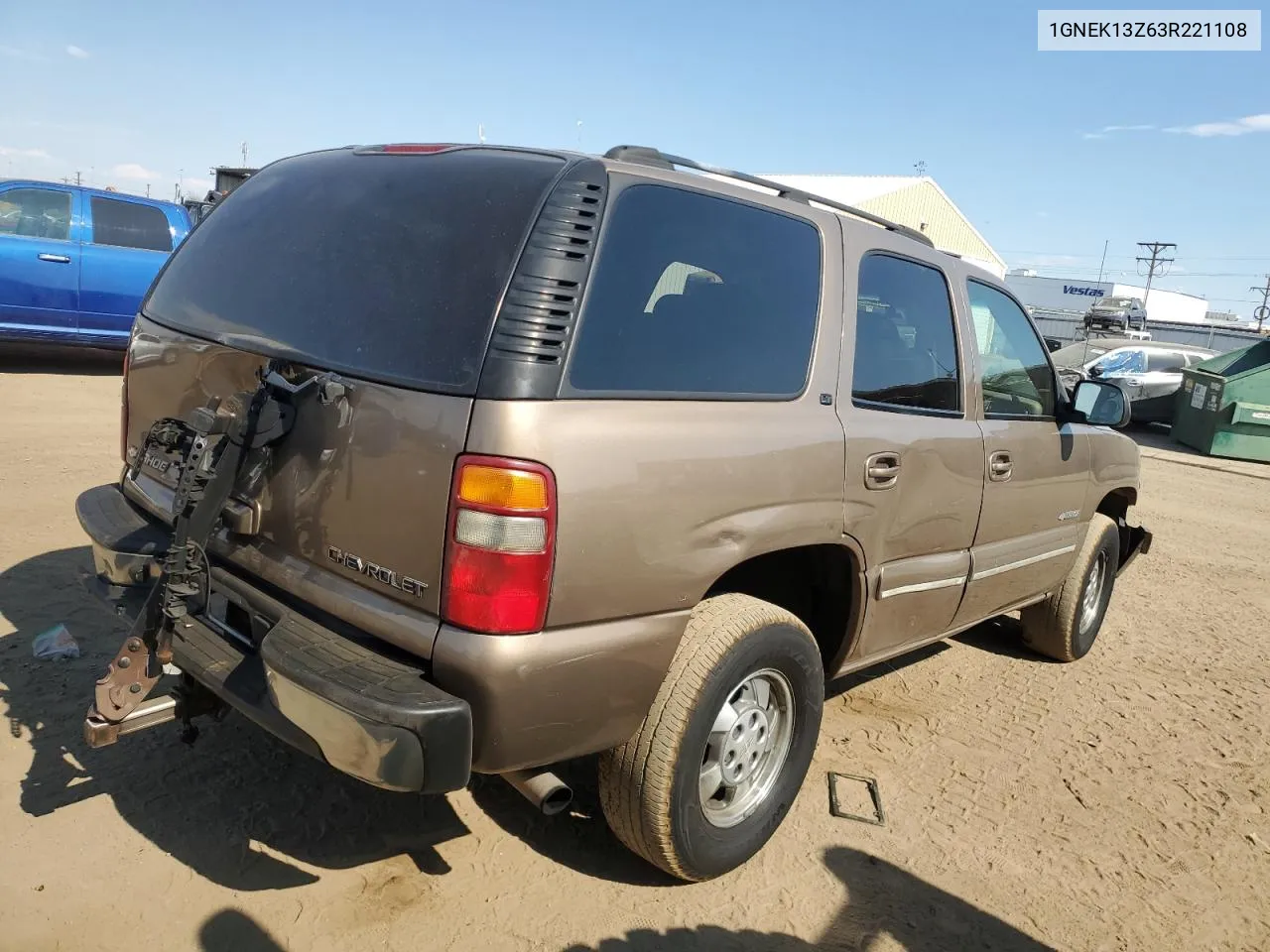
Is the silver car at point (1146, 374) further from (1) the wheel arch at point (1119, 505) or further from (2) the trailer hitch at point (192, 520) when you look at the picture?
(2) the trailer hitch at point (192, 520)

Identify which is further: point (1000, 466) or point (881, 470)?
point (1000, 466)

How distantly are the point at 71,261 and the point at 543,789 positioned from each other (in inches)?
376

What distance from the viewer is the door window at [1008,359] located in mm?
3770

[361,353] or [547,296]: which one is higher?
[547,296]

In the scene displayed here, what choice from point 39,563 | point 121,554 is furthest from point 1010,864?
point 39,563

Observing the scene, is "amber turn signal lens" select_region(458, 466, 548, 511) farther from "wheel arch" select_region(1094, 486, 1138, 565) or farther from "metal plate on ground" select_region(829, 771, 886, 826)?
"wheel arch" select_region(1094, 486, 1138, 565)

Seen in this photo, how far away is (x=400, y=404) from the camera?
2.13m

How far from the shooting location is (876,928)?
2.65m

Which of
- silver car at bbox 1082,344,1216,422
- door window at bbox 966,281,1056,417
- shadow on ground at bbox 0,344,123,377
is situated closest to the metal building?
silver car at bbox 1082,344,1216,422

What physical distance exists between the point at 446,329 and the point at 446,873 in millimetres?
1607

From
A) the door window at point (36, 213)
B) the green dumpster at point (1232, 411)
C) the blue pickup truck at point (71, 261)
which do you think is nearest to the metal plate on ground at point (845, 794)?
the blue pickup truck at point (71, 261)

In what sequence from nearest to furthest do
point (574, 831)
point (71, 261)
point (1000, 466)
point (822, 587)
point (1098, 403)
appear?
point (574, 831), point (822, 587), point (1000, 466), point (1098, 403), point (71, 261)

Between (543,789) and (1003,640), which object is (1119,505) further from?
(543,789)

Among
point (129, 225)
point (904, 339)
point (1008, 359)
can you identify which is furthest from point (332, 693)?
point (129, 225)
